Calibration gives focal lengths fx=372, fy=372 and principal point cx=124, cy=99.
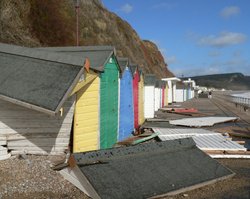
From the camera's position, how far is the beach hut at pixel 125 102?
533 inches

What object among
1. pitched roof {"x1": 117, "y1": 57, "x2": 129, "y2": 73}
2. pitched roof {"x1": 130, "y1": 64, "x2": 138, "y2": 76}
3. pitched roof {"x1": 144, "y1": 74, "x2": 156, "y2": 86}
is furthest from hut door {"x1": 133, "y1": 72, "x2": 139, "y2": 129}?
pitched roof {"x1": 144, "y1": 74, "x2": 156, "y2": 86}

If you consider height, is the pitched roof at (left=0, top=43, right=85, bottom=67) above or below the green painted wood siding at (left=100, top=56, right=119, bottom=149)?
above

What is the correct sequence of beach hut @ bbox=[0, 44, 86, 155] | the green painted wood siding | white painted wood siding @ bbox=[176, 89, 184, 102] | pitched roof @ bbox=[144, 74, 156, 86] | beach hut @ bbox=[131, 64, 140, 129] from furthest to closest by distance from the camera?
white painted wood siding @ bbox=[176, 89, 184, 102] → pitched roof @ bbox=[144, 74, 156, 86] → beach hut @ bbox=[131, 64, 140, 129] → the green painted wood siding → beach hut @ bbox=[0, 44, 86, 155]

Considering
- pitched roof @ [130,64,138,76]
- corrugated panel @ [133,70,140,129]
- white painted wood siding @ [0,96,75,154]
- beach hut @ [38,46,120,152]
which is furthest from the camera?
corrugated panel @ [133,70,140,129]

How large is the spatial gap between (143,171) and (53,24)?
2535 cm

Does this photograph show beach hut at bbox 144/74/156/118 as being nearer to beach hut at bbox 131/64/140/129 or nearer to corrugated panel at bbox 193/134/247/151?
beach hut at bbox 131/64/140/129

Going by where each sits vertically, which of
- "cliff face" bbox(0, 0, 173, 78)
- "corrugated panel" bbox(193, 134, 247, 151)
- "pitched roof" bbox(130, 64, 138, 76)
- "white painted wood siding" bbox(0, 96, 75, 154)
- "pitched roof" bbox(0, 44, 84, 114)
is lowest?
"corrugated panel" bbox(193, 134, 247, 151)

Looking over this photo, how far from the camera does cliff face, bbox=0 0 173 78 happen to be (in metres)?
25.7

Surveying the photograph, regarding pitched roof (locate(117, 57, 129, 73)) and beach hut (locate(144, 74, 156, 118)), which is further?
beach hut (locate(144, 74, 156, 118))

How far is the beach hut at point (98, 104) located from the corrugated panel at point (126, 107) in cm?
84

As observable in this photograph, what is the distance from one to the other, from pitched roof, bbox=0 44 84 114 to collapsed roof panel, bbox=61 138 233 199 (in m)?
1.53

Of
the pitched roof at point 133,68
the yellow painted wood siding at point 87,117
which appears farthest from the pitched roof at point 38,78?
the pitched roof at point 133,68

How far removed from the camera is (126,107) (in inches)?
569

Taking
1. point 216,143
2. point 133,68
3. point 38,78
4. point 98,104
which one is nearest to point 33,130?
point 38,78
